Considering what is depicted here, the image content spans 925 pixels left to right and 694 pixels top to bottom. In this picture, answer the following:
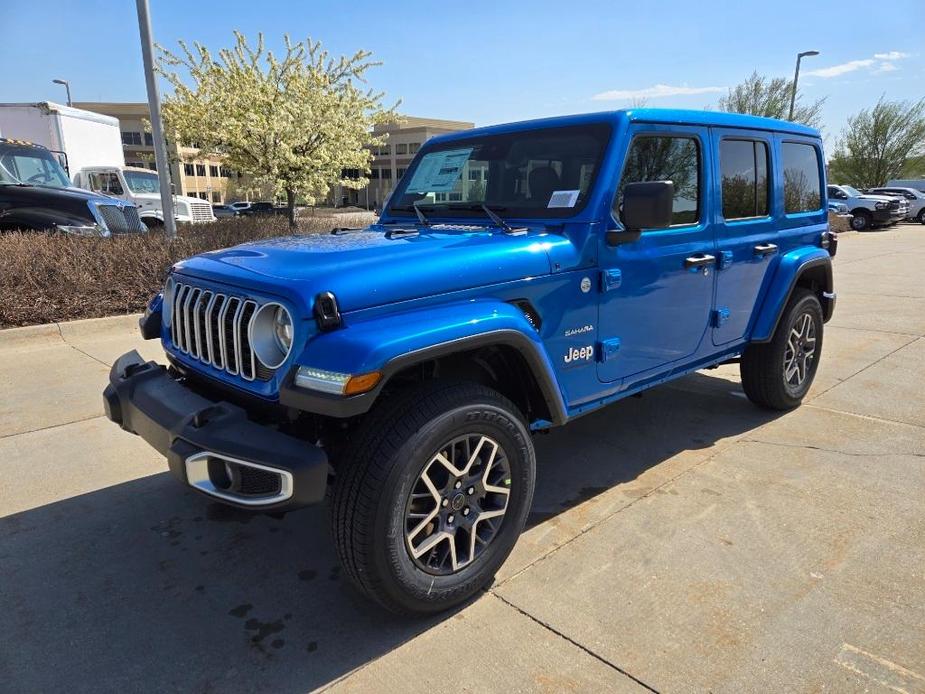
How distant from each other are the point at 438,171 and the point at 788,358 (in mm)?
2786

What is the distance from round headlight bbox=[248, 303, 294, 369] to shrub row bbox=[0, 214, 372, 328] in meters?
4.73

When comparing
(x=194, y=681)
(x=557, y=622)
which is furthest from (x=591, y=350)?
(x=194, y=681)

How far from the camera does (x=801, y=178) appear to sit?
14.3ft

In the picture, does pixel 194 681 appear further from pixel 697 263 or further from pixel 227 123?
pixel 227 123

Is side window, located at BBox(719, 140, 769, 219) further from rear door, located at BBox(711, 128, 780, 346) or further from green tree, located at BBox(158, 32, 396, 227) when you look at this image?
A: green tree, located at BBox(158, 32, 396, 227)

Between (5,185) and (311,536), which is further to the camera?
(5,185)

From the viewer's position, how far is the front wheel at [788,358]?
4.21 metres

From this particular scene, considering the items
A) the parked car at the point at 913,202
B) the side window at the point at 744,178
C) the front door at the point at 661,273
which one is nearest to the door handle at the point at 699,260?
the front door at the point at 661,273

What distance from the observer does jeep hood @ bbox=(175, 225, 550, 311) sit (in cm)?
220

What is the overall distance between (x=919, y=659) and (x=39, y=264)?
7893 millimetres

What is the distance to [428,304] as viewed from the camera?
2.33 meters

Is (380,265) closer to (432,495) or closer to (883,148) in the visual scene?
(432,495)

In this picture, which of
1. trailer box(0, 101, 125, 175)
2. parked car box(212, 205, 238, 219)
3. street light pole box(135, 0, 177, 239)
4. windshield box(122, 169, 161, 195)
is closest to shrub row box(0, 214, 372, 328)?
street light pole box(135, 0, 177, 239)

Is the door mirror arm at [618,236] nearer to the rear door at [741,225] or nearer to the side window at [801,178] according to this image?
the rear door at [741,225]
